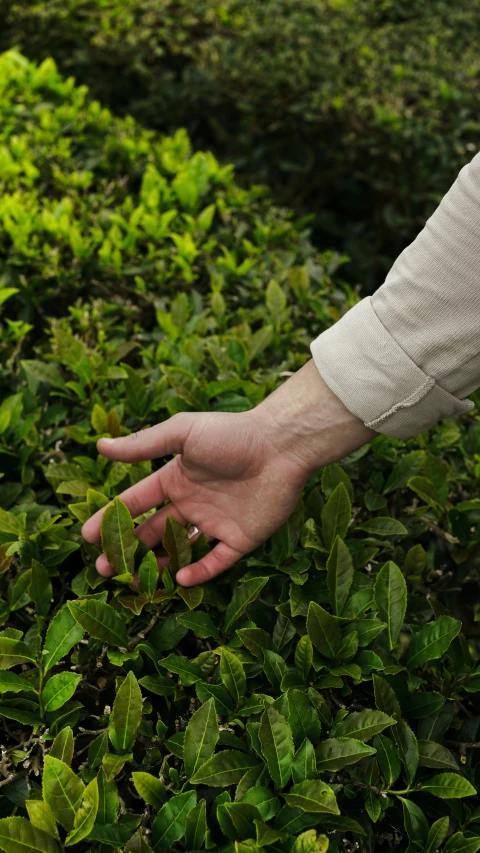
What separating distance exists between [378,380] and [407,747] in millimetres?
872

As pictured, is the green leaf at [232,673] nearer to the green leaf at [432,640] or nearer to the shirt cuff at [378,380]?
the green leaf at [432,640]

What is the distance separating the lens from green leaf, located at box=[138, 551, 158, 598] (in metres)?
1.82

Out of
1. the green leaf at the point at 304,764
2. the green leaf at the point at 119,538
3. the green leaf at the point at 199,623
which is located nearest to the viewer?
the green leaf at the point at 304,764

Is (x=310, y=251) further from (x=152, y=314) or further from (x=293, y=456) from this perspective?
(x=293, y=456)

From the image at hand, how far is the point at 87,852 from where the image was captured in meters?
1.43

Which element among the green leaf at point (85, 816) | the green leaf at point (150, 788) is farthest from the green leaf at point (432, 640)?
the green leaf at point (85, 816)

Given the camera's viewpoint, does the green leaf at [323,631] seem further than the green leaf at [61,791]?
Yes

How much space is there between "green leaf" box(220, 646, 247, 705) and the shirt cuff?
71 centimetres

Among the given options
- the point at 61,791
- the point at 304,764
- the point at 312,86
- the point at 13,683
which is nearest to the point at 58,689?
the point at 13,683

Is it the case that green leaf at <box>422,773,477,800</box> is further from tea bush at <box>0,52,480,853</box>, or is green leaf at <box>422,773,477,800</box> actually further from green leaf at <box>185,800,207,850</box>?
green leaf at <box>185,800,207,850</box>

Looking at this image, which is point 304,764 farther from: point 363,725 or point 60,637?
point 60,637

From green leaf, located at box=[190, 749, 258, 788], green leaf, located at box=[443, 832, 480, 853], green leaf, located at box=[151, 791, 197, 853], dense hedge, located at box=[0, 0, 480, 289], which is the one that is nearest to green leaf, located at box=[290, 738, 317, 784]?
green leaf, located at box=[190, 749, 258, 788]

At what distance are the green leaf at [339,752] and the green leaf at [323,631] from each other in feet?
0.71

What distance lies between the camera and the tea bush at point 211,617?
57.6 inches
